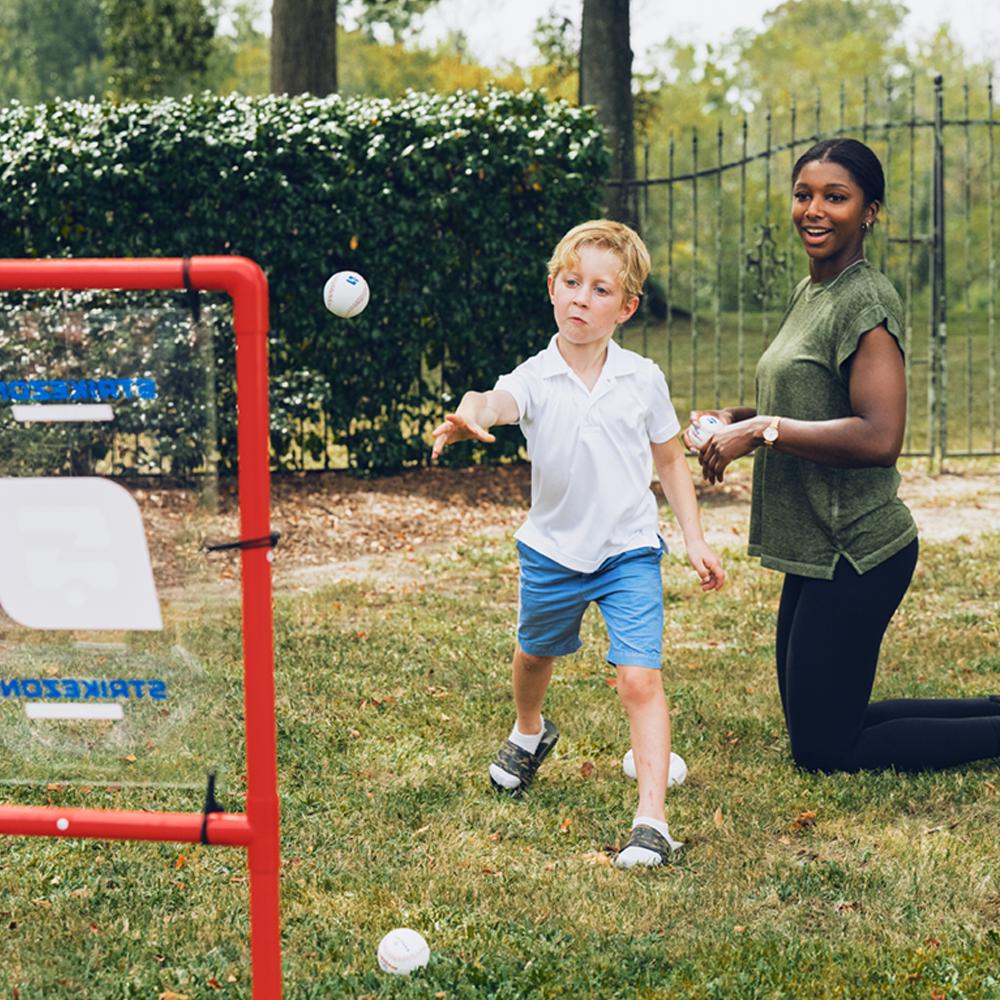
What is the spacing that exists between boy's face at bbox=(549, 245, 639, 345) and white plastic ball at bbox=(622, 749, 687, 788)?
135 centimetres

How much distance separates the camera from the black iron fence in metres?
10.5

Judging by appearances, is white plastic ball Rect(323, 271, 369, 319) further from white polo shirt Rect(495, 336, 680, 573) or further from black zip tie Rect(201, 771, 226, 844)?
black zip tie Rect(201, 771, 226, 844)

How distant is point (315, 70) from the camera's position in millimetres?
A: 12000

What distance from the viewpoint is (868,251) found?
2269cm

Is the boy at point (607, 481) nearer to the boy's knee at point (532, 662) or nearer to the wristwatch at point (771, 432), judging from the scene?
the boy's knee at point (532, 662)

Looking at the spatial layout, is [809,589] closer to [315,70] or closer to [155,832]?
[155,832]

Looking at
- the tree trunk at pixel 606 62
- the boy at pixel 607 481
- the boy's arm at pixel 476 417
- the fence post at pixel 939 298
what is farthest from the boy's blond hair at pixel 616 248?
the tree trunk at pixel 606 62

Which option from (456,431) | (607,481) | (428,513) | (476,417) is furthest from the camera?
(428,513)

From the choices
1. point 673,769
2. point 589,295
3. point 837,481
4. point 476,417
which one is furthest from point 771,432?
point 673,769

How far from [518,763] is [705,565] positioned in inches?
34.6

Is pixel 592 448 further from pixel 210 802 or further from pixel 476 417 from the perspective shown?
pixel 210 802

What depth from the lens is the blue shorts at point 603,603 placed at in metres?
4.00

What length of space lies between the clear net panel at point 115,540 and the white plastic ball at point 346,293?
0.98 m

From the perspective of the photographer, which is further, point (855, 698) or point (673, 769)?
point (673, 769)
